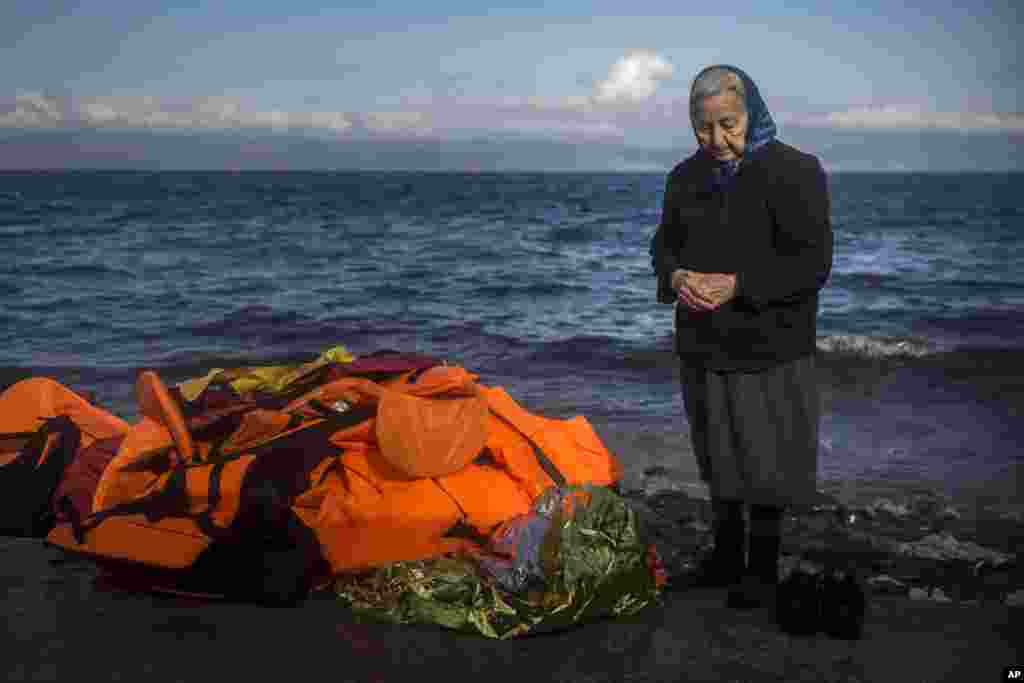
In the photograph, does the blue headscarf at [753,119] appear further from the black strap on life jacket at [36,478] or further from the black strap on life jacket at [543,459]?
the black strap on life jacket at [36,478]

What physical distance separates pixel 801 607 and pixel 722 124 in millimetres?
1453

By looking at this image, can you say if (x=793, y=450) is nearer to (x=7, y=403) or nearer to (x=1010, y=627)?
(x=1010, y=627)

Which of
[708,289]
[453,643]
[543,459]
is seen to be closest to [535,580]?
[453,643]

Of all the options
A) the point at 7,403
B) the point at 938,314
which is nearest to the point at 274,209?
the point at 938,314

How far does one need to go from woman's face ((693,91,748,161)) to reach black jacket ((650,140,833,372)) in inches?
3.0

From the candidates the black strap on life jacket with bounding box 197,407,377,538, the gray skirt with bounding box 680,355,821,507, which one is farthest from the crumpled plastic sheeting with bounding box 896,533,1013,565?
the black strap on life jacket with bounding box 197,407,377,538

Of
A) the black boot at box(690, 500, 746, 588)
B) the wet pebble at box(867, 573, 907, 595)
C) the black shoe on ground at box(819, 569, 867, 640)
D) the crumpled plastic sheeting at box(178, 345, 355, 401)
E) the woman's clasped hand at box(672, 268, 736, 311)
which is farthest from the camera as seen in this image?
the wet pebble at box(867, 573, 907, 595)

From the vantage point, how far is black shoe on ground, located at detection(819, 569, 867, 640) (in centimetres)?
283

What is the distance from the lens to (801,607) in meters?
2.87

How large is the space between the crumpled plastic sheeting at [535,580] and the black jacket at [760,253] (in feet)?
2.06

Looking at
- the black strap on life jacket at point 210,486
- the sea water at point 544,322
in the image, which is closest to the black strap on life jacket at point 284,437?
the black strap on life jacket at point 210,486

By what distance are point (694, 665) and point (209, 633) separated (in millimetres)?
1408

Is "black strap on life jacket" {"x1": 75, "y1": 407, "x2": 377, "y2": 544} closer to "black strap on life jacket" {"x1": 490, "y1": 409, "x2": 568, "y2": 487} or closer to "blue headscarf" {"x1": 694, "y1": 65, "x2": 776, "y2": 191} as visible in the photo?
"black strap on life jacket" {"x1": 490, "y1": 409, "x2": 568, "y2": 487}

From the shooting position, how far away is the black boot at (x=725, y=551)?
3.24 meters
